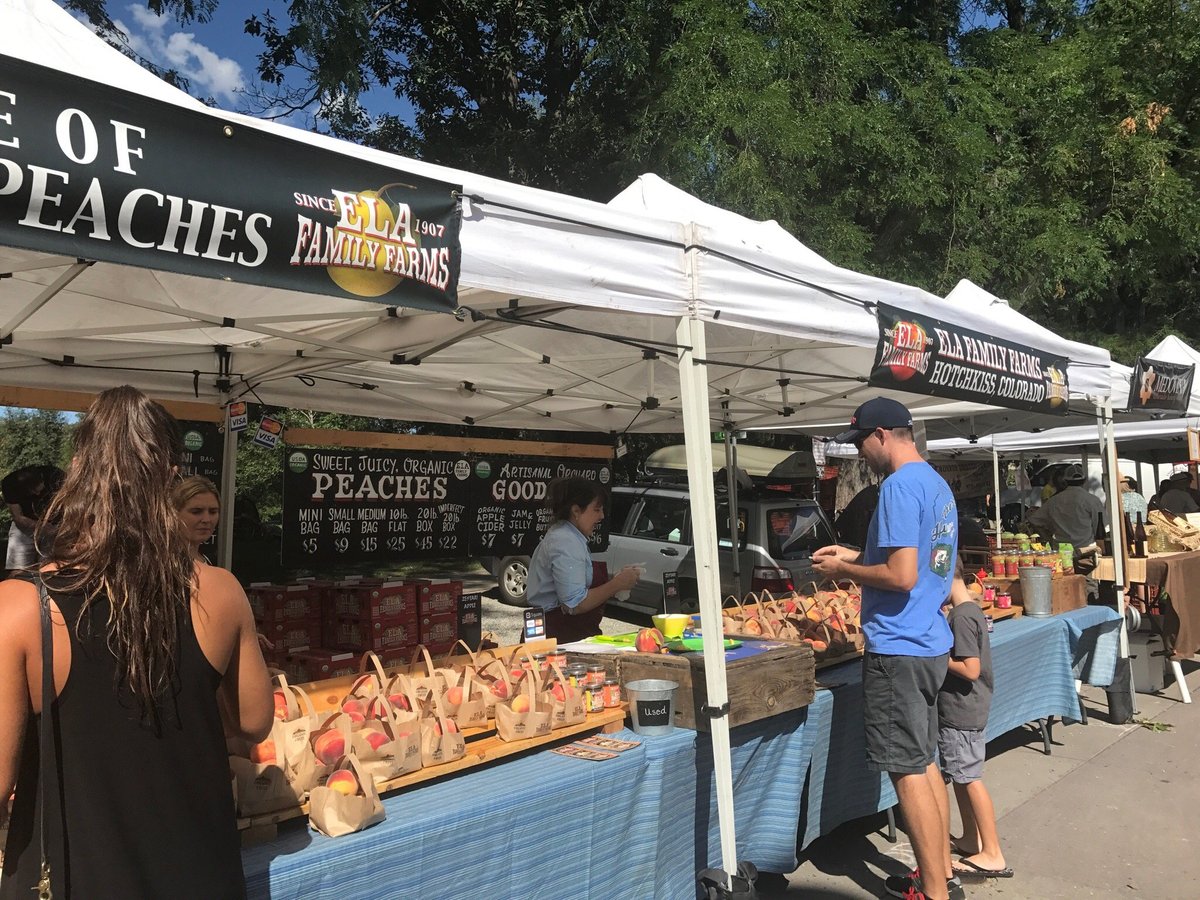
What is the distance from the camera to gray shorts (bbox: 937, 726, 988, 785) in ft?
13.1

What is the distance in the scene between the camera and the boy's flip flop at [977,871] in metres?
4.09

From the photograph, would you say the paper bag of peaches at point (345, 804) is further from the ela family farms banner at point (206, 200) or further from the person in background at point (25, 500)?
the person in background at point (25, 500)

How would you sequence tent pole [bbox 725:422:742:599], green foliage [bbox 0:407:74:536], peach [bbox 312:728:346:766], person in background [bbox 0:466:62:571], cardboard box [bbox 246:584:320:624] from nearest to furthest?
peach [bbox 312:728:346:766] < person in background [bbox 0:466:62:571] < cardboard box [bbox 246:584:320:624] < tent pole [bbox 725:422:742:599] < green foliage [bbox 0:407:74:536]

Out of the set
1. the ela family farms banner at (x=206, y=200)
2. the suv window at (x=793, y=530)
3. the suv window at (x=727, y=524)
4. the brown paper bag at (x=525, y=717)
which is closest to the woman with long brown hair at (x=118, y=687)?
the ela family farms banner at (x=206, y=200)

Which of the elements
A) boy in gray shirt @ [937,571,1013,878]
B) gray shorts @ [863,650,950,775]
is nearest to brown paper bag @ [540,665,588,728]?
gray shorts @ [863,650,950,775]

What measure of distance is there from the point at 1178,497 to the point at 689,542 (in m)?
5.86

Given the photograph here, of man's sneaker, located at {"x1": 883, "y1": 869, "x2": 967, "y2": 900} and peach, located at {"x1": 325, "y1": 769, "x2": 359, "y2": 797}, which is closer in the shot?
peach, located at {"x1": 325, "y1": 769, "x2": 359, "y2": 797}

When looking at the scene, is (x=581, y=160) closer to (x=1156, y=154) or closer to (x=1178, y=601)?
(x=1156, y=154)

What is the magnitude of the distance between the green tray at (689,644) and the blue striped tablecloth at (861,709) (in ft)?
1.57

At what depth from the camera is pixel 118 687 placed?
155 cm

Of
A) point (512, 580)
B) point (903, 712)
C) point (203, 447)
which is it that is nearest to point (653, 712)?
point (903, 712)

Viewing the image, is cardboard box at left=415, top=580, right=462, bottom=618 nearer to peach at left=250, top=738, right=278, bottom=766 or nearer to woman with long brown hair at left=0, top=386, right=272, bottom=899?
peach at left=250, top=738, right=278, bottom=766

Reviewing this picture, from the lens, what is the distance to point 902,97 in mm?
12336

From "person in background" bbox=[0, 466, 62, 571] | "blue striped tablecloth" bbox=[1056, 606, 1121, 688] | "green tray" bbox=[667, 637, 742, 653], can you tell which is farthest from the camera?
"blue striped tablecloth" bbox=[1056, 606, 1121, 688]
